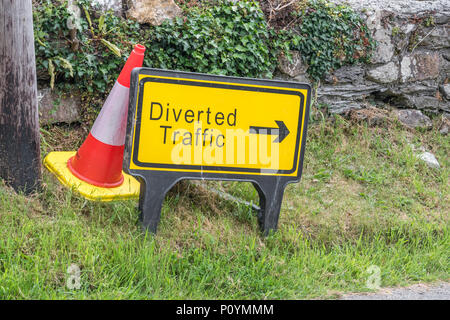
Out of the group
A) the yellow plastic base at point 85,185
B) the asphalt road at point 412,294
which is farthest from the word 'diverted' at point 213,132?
the asphalt road at point 412,294

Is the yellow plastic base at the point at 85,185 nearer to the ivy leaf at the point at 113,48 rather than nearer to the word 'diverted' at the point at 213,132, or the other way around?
the word 'diverted' at the point at 213,132

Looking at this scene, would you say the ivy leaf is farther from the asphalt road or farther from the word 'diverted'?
the asphalt road

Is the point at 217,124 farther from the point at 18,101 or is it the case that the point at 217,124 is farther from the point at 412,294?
the point at 412,294

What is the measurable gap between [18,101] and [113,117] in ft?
2.28

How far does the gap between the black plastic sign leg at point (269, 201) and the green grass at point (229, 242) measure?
8cm

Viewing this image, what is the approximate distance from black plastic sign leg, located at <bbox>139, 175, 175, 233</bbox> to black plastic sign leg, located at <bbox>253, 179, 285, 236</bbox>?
718 millimetres

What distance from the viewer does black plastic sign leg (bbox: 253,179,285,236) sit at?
3.67m

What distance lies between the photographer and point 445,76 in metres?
6.71

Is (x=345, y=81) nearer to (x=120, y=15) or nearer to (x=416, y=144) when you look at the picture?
(x=416, y=144)

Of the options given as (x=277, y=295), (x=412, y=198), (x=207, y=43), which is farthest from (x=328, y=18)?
(x=277, y=295)

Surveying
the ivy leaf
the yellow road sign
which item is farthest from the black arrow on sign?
the ivy leaf

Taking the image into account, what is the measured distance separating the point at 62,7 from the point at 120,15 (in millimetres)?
594

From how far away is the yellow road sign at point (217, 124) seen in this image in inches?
131

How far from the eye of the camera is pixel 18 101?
3430mm
